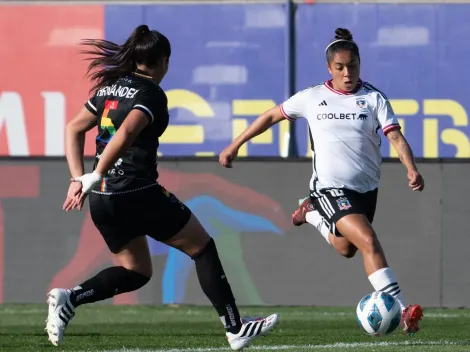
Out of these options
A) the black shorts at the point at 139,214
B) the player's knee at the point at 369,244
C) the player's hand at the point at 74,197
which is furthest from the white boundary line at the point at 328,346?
the player's hand at the point at 74,197

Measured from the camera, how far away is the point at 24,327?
10.6m

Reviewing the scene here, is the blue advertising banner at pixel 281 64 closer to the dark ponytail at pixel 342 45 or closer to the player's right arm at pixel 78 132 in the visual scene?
the dark ponytail at pixel 342 45

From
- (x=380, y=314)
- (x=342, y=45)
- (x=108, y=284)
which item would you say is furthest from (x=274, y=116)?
(x=108, y=284)

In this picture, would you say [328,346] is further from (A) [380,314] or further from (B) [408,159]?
(B) [408,159]

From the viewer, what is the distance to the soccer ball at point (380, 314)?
7555mm

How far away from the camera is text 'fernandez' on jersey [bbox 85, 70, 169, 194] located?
7.08 metres

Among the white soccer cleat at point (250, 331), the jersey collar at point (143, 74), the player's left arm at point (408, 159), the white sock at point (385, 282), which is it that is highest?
the jersey collar at point (143, 74)

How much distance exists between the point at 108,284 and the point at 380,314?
1.67 m

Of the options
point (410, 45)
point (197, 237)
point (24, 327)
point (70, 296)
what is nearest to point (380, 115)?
point (197, 237)

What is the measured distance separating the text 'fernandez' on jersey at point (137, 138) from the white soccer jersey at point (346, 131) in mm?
1460

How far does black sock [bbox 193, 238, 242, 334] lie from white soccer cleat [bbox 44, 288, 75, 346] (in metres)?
0.82

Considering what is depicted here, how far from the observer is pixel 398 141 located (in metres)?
7.88

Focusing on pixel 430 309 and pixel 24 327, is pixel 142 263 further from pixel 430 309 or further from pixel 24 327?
pixel 430 309

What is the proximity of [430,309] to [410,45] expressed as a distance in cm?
545
